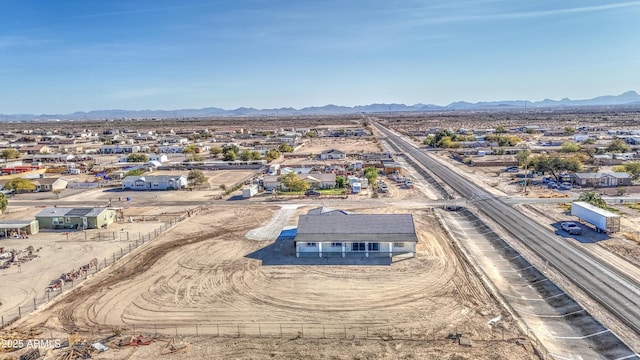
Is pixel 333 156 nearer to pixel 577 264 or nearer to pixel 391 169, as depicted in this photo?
pixel 391 169

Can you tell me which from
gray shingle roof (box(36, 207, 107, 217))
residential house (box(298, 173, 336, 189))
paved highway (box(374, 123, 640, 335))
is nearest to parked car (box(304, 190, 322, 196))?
residential house (box(298, 173, 336, 189))

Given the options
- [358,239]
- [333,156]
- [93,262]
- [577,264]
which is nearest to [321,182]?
[358,239]

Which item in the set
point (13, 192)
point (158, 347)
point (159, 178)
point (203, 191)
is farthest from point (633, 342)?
point (13, 192)

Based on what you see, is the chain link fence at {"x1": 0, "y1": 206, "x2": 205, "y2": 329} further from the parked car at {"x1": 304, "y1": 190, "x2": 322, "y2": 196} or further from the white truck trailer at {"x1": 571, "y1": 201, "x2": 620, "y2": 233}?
the white truck trailer at {"x1": 571, "y1": 201, "x2": 620, "y2": 233}

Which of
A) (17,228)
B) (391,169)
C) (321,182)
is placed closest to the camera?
(17,228)

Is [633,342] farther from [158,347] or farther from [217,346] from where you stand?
[158,347]

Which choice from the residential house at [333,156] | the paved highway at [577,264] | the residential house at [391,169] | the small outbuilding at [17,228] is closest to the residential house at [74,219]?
the small outbuilding at [17,228]
